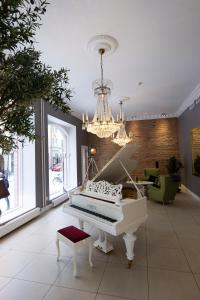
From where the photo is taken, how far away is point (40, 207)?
15.8 feet

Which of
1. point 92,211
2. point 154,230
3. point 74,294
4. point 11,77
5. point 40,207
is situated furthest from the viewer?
point 40,207

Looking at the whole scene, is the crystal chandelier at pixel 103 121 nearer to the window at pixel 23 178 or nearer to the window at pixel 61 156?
the window at pixel 23 178

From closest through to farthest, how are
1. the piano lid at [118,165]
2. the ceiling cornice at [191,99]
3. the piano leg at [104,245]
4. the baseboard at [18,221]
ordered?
1. the piano lid at [118,165]
2. the piano leg at [104,245]
3. the baseboard at [18,221]
4. the ceiling cornice at [191,99]

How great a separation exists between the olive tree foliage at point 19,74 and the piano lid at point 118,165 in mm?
1752

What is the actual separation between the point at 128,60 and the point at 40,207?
4.19 m

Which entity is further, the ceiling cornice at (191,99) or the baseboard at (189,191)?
the baseboard at (189,191)

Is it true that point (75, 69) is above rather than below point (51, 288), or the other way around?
above

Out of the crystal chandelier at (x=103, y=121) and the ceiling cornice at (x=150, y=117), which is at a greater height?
the ceiling cornice at (x=150, y=117)

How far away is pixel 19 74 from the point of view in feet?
3.27

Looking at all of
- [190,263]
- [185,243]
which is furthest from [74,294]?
[185,243]

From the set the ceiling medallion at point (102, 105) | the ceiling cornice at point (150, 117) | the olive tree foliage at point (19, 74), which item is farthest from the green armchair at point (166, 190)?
the olive tree foliage at point (19, 74)

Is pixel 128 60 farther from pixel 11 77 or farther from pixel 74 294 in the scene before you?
pixel 74 294

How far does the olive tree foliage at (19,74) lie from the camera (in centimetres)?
91

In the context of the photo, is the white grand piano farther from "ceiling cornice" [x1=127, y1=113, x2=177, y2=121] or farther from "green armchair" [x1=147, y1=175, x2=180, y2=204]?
"ceiling cornice" [x1=127, y1=113, x2=177, y2=121]
